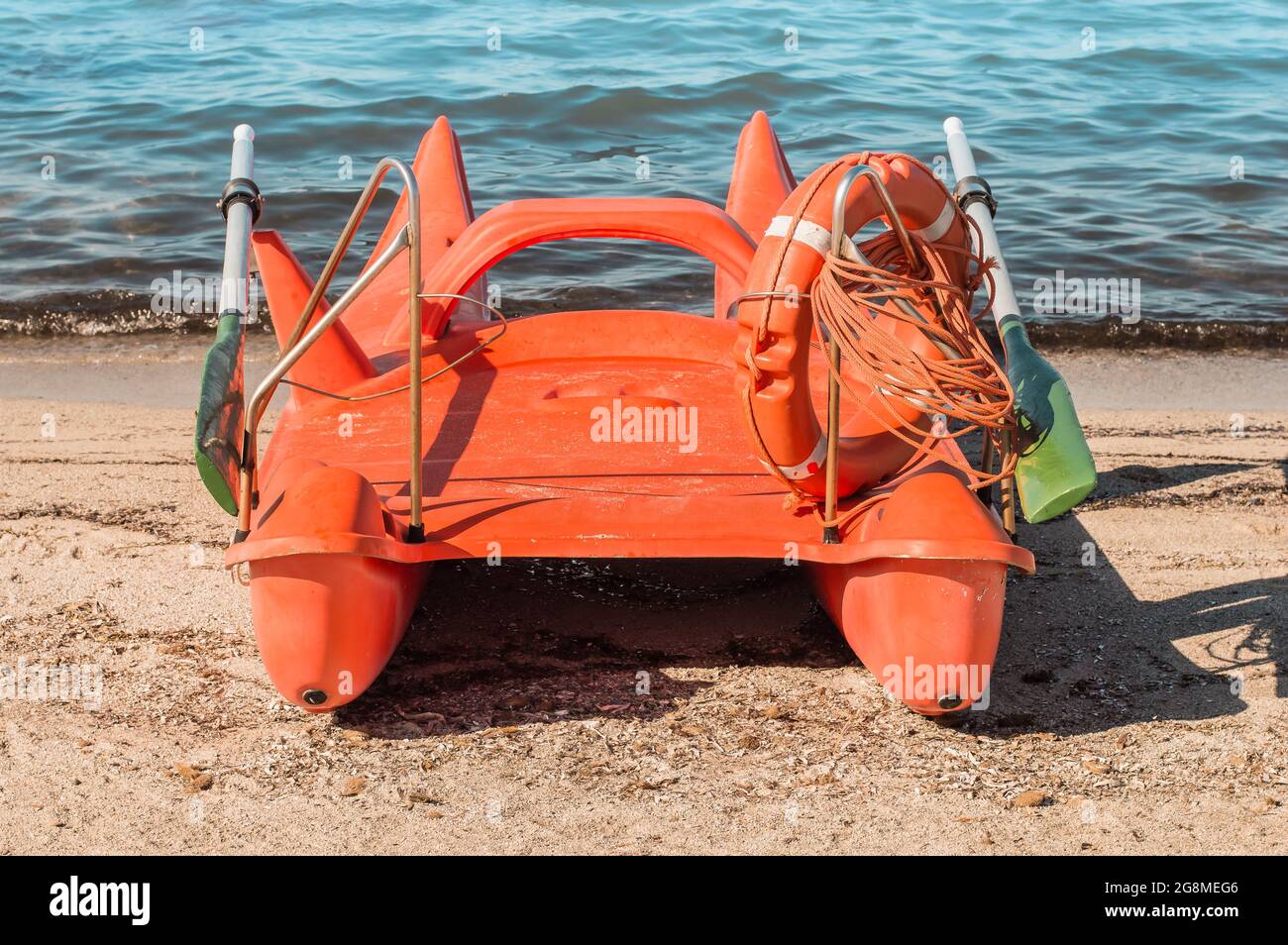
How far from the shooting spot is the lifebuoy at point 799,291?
12.5 feet

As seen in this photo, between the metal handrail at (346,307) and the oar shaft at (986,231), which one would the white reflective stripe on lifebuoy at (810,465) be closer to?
the oar shaft at (986,231)

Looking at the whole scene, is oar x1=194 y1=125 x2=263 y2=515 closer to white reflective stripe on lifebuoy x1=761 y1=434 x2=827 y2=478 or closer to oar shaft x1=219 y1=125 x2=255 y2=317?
oar shaft x1=219 y1=125 x2=255 y2=317

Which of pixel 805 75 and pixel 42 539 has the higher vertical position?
pixel 805 75

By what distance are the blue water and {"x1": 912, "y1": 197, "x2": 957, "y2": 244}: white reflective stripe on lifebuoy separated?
5274 millimetres

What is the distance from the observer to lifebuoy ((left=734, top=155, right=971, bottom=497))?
3811mm

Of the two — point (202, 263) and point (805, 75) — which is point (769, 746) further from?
point (805, 75)

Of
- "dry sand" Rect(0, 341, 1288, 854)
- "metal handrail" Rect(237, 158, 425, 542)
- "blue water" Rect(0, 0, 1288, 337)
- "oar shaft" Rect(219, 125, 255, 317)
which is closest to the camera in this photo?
"dry sand" Rect(0, 341, 1288, 854)

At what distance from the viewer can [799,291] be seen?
12.5 feet

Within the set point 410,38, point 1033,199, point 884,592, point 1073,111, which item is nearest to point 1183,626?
point 884,592

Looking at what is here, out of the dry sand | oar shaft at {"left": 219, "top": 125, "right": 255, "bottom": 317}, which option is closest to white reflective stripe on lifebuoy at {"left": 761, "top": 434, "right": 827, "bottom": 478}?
the dry sand

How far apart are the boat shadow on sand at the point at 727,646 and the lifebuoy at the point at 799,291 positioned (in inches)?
27.9

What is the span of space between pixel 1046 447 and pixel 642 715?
4.45 ft

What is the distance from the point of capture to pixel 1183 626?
15.2 ft
